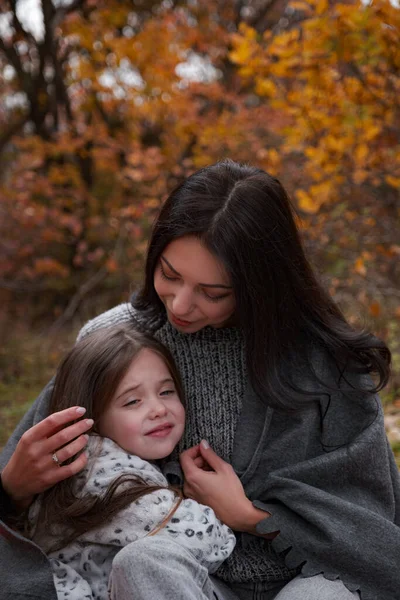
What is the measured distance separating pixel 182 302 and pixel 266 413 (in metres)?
0.41

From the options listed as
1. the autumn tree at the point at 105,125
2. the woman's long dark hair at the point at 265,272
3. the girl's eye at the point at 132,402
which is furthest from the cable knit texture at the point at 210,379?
the autumn tree at the point at 105,125

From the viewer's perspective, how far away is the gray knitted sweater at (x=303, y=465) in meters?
1.88

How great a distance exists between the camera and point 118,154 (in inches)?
317

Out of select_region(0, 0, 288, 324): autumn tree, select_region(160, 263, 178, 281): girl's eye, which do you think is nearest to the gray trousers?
select_region(160, 263, 178, 281): girl's eye

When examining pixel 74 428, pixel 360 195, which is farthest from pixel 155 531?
pixel 360 195

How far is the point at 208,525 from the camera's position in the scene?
1.82 metres

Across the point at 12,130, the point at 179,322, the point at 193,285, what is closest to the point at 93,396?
the point at 179,322

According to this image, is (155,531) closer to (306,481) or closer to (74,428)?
(74,428)

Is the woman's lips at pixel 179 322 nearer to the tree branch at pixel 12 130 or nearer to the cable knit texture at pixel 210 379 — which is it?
the cable knit texture at pixel 210 379

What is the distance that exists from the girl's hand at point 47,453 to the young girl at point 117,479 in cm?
2

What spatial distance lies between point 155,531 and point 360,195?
3.77 m

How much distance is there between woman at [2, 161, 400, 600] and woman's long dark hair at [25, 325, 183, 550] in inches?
2.8

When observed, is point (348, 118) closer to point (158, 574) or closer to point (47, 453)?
point (47, 453)

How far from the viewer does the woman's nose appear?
193 cm
